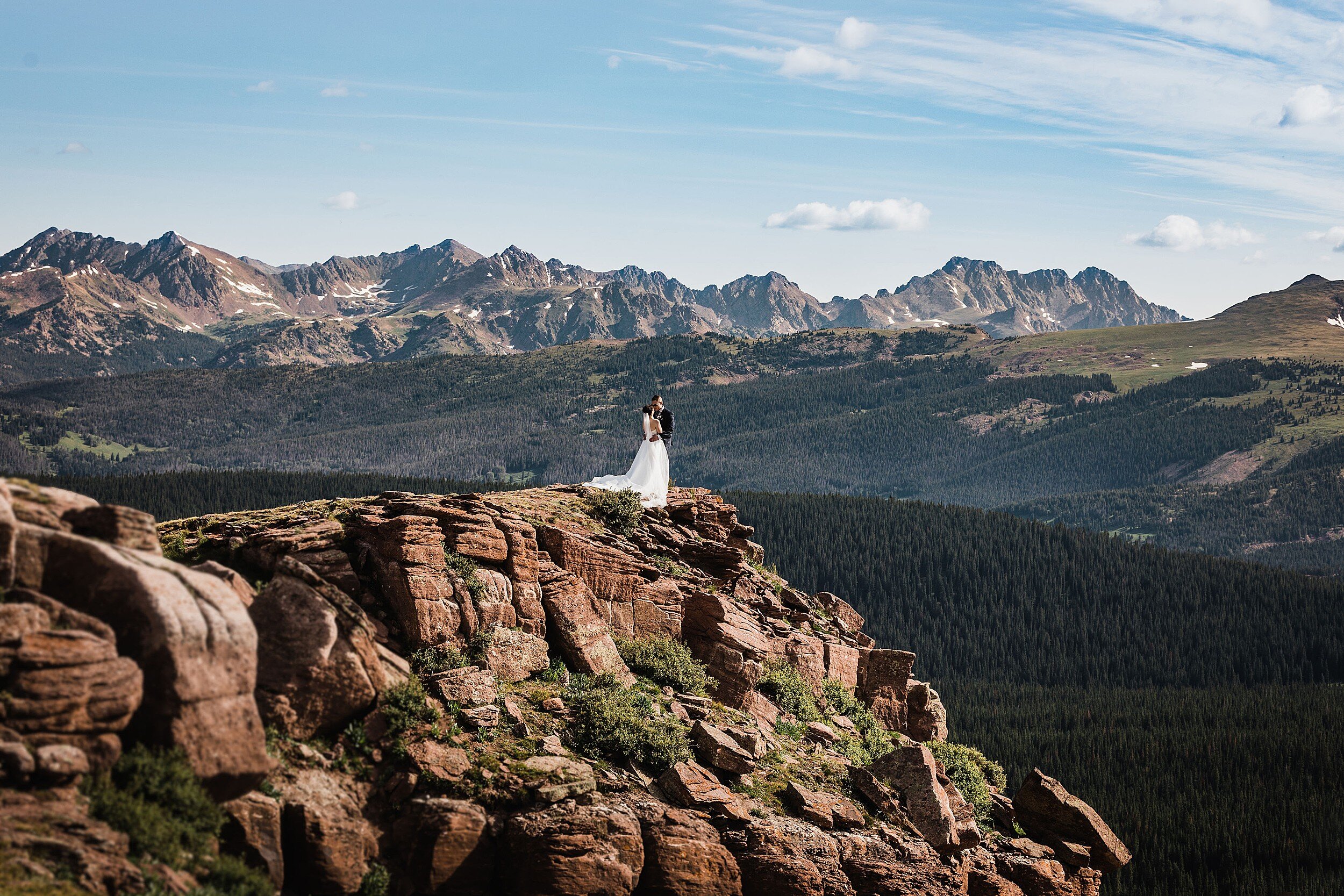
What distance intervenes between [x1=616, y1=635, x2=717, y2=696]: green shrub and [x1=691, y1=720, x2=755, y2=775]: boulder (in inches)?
149

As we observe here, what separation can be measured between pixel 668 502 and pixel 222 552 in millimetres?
24186

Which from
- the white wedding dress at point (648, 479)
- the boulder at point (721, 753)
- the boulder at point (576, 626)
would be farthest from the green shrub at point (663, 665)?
the white wedding dress at point (648, 479)

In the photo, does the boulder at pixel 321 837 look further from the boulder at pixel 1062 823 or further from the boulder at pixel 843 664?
the boulder at pixel 1062 823

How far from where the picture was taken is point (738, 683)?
4438cm

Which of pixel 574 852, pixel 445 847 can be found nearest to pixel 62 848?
pixel 445 847

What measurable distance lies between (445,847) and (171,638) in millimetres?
9064

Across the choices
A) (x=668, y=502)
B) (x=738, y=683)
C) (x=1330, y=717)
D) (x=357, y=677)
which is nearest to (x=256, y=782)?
(x=357, y=677)

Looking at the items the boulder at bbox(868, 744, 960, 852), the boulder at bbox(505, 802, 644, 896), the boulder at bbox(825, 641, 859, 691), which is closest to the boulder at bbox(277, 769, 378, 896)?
the boulder at bbox(505, 802, 644, 896)

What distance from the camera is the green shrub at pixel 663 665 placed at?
4212cm

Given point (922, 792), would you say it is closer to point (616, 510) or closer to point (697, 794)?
point (697, 794)

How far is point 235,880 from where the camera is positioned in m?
24.9

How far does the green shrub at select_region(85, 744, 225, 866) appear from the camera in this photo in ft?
77.1

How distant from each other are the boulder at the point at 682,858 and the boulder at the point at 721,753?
353cm

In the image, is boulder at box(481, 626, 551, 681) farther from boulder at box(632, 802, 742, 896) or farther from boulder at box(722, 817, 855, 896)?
boulder at box(722, 817, 855, 896)
